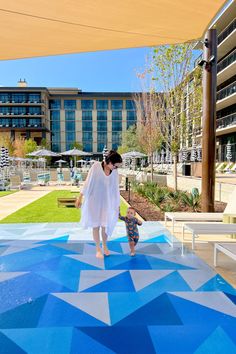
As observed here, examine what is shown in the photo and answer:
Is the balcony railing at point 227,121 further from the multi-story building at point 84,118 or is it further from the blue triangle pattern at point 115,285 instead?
the multi-story building at point 84,118

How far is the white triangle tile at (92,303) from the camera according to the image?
124 inches

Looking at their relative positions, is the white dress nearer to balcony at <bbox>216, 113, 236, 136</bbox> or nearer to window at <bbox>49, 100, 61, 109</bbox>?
balcony at <bbox>216, 113, 236, 136</bbox>

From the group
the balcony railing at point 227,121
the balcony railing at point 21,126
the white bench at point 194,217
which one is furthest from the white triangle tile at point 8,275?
the balcony railing at point 21,126

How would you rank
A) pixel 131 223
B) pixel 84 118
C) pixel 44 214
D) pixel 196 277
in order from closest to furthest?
pixel 196 277, pixel 131 223, pixel 44 214, pixel 84 118

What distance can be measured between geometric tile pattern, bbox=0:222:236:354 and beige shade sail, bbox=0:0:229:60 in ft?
12.0

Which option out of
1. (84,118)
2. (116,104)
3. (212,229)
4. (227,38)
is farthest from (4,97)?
(212,229)

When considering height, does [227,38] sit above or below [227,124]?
above

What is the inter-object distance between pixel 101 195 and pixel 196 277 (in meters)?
1.89

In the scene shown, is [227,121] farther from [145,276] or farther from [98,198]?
[145,276]

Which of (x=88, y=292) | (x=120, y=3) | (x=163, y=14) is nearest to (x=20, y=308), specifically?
(x=88, y=292)

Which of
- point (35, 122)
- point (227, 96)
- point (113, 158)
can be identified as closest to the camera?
point (113, 158)

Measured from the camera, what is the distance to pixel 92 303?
343 centimetres

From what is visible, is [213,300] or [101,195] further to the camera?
[101,195]

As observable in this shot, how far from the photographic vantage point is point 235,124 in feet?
100.0
